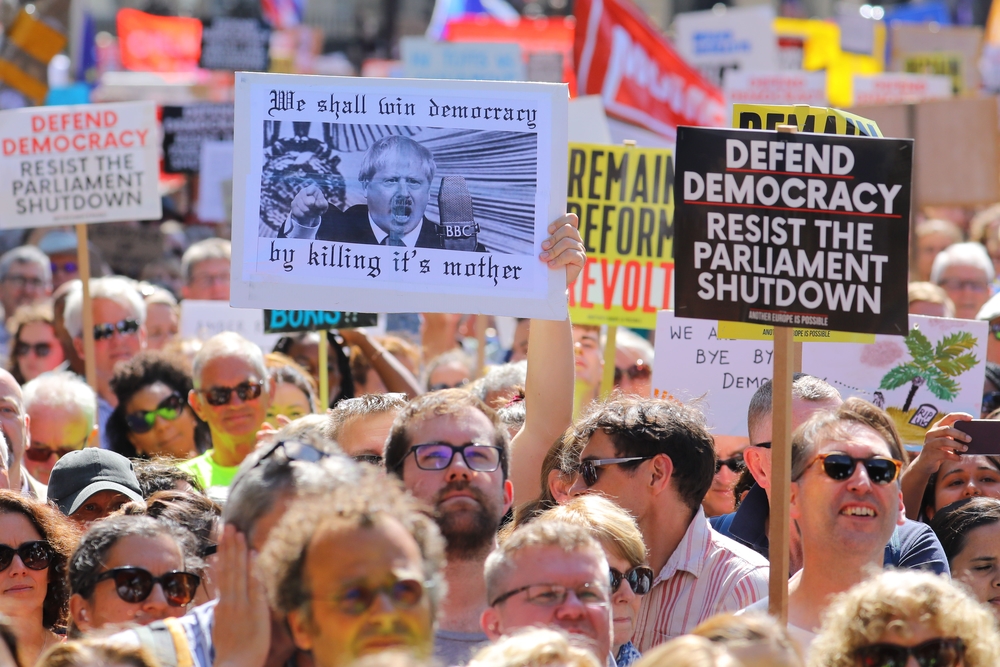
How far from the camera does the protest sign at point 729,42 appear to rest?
13.1 m

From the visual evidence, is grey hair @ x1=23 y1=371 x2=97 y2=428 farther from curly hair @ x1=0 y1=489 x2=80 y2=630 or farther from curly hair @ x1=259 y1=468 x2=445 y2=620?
curly hair @ x1=259 y1=468 x2=445 y2=620

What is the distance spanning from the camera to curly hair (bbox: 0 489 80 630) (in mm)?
3801

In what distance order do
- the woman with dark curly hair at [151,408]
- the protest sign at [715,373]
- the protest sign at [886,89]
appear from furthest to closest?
the protest sign at [886,89], the woman with dark curly hair at [151,408], the protest sign at [715,373]

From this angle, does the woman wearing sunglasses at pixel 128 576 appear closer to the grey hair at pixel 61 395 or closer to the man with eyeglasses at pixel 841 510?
the man with eyeglasses at pixel 841 510

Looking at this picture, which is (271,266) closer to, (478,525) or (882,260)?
(478,525)

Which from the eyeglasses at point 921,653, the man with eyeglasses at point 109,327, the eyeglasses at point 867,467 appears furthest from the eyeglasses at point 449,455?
the man with eyeglasses at point 109,327

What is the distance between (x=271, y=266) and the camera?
13.2ft

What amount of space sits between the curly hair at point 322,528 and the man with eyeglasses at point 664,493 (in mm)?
1551

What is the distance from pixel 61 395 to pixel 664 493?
2.69 metres

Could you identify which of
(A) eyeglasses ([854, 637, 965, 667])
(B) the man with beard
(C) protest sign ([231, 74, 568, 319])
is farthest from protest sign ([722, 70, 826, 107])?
(A) eyeglasses ([854, 637, 965, 667])

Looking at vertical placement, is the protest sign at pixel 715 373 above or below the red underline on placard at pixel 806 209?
below

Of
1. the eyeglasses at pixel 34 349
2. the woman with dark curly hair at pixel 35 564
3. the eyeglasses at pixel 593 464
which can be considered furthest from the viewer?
the eyeglasses at pixel 34 349

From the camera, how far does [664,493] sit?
3959mm

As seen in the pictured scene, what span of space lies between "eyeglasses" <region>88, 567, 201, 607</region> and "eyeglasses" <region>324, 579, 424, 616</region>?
1.19 metres
